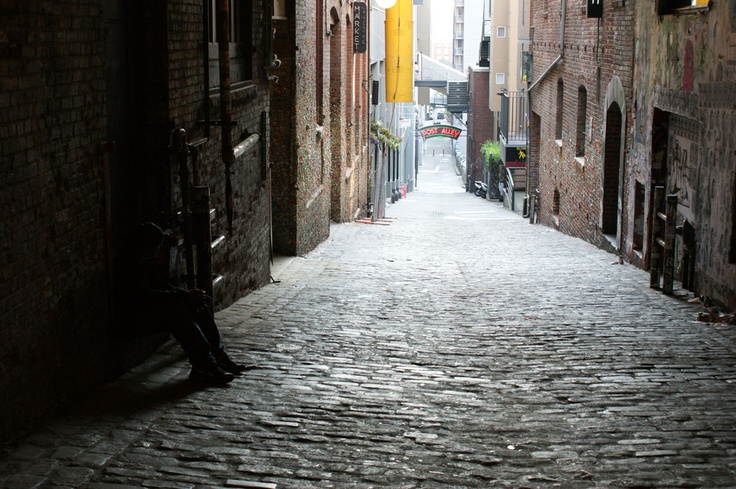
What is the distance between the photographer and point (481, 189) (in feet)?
153

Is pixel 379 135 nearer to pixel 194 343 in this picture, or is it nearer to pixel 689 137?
pixel 689 137

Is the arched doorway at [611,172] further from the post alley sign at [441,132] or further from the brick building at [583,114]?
the post alley sign at [441,132]

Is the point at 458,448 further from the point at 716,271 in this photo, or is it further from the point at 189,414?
the point at 716,271

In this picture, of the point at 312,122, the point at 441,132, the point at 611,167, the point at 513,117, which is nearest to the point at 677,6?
the point at 611,167

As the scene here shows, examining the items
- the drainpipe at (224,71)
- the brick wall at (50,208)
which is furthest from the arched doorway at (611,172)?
the brick wall at (50,208)

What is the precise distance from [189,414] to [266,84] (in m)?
6.56

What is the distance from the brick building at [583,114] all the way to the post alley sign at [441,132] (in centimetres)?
2258

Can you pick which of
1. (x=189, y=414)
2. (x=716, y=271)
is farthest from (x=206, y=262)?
(x=716, y=271)

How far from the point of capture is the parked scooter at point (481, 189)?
4559 centimetres

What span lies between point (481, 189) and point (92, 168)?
41884 mm

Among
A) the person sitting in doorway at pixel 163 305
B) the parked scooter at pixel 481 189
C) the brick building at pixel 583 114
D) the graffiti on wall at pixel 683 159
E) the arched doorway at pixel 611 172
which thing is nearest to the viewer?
the person sitting in doorway at pixel 163 305

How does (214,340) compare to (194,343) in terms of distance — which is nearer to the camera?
(194,343)

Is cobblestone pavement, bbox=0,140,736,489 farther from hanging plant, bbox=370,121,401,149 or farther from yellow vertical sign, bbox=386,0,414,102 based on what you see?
yellow vertical sign, bbox=386,0,414,102

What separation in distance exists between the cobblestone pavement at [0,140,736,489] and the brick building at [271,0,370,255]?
3.70 meters
